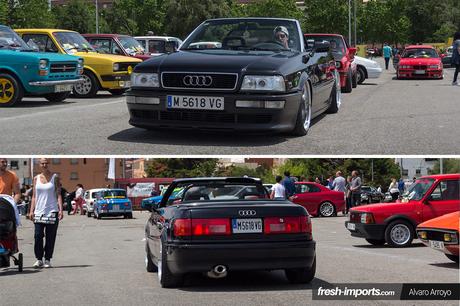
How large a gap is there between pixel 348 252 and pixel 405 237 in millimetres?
1766

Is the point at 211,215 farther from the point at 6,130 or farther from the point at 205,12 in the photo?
the point at 205,12

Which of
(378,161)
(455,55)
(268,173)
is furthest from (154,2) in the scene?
(455,55)

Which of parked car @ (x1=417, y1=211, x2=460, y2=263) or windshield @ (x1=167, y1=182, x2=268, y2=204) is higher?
windshield @ (x1=167, y1=182, x2=268, y2=204)

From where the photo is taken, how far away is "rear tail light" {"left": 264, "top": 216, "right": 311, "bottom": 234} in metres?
7.68

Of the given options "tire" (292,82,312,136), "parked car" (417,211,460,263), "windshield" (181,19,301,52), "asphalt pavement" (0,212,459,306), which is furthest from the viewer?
"windshield" (181,19,301,52)

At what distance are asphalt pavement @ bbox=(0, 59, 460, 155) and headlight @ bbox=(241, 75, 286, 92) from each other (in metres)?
0.80

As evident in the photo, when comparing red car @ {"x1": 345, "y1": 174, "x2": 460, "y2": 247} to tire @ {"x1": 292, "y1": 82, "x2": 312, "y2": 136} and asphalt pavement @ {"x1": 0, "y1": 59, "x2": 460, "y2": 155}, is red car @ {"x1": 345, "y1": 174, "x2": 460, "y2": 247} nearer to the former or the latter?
asphalt pavement @ {"x1": 0, "y1": 59, "x2": 460, "y2": 155}

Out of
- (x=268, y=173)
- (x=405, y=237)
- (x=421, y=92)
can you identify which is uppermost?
(x=421, y=92)

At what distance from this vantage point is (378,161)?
8700 cm

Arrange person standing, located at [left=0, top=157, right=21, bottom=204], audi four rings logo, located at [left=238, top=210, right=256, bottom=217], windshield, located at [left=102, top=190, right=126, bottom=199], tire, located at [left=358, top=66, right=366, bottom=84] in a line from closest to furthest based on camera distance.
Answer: audi four rings logo, located at [left=238, top=210, right=256, bottom=217] < person standing, located at [left=0, top=157, right=21, bottom=204] < tire, located at [left=358, top=66, right=366, bottom=84] < windshield, located at [left=102, top=190, right=126, bottom=199]

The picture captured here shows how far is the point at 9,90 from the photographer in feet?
59.8

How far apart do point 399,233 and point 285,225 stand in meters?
6.64

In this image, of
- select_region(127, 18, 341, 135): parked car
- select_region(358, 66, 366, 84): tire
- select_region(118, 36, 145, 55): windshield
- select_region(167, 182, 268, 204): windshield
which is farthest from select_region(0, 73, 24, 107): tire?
select_region(358, 66, 366, 84): tire

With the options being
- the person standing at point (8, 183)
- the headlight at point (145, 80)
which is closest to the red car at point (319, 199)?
the headlight at point (145, 80)
